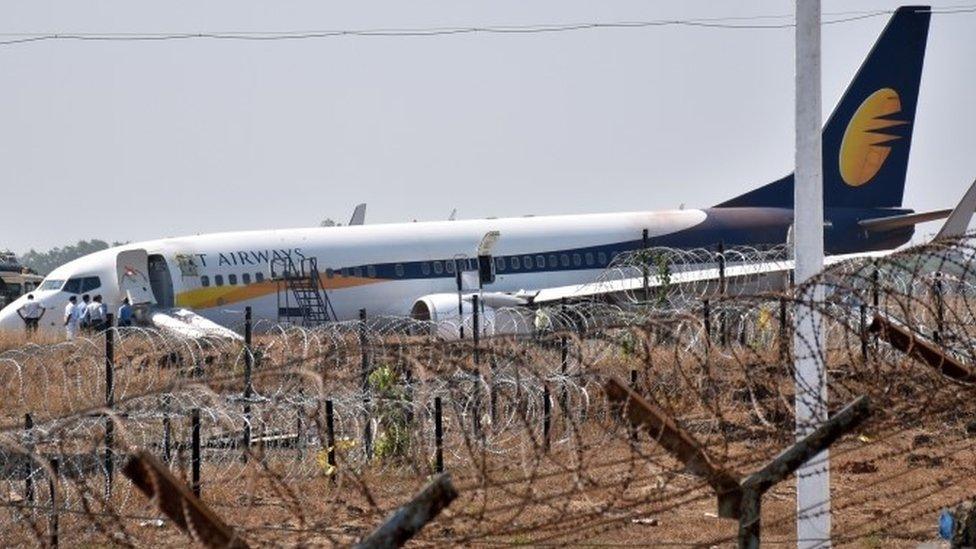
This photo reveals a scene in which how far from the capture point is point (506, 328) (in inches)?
1177

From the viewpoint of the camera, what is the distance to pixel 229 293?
109ft

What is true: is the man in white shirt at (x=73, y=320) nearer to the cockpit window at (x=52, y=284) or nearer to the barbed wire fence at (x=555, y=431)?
the cockpit window at (x=52, y=284)

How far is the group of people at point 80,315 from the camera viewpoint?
32438 millimetres

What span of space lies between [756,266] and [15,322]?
15626 mm

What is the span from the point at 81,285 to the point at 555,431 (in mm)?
26544

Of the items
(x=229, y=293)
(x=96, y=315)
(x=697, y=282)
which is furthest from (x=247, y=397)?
(x=96, y=315)

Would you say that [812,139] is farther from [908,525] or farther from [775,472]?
[775,472]

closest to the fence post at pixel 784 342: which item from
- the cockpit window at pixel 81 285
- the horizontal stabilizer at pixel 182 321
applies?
the horizontal stabilizer at pixel 182 321

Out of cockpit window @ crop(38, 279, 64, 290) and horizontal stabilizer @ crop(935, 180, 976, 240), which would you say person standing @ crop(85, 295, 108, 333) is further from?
horizontal stabilizer @ crop(935, 180, 976, 240)

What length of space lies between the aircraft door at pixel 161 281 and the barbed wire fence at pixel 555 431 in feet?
36.0

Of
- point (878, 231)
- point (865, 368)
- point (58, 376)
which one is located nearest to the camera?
point (865, 368)

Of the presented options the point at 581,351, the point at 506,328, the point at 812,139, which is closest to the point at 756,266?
the point at 506,328

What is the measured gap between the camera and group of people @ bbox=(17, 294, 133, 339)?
3244cm

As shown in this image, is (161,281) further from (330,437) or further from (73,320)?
(330,437)
